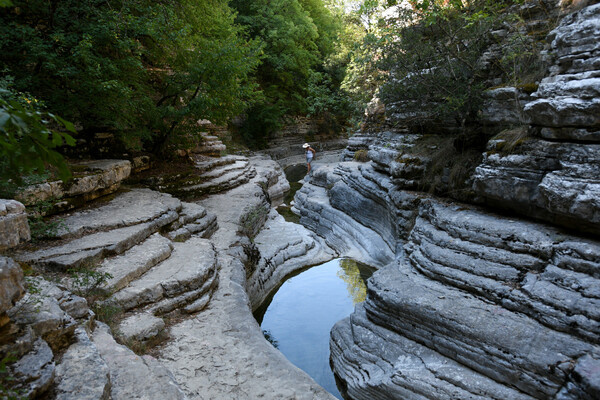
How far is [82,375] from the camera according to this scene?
300cm

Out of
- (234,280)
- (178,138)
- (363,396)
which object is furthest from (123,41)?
(363,396)

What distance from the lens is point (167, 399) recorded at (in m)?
3.27

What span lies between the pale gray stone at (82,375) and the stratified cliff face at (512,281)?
3410 millimetres

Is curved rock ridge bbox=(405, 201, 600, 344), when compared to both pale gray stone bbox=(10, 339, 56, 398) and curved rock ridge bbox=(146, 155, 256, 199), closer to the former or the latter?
pale gray stone bbox=(10, 339, 56, 398)

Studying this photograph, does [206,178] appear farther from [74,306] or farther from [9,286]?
[9,286]

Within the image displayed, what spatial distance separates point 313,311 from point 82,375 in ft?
17.9

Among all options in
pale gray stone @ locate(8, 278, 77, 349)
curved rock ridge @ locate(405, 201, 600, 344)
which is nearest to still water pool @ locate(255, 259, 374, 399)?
curved rock ridge @ locate(405, 201, 600, 344)

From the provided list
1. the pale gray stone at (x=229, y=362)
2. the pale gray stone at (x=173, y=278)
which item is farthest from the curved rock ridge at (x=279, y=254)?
the pale gray stone at (x=229, y=362)

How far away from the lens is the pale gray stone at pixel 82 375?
2819mm

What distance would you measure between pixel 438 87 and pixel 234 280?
5682 mm

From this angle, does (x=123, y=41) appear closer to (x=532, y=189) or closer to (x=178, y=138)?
(x=178, y=138)

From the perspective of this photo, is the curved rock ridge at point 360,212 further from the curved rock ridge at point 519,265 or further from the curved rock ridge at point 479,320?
the curved rock ridge at point 479,320

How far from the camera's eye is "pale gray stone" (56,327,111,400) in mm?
2819

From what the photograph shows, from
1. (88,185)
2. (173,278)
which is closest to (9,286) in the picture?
(173,278)
